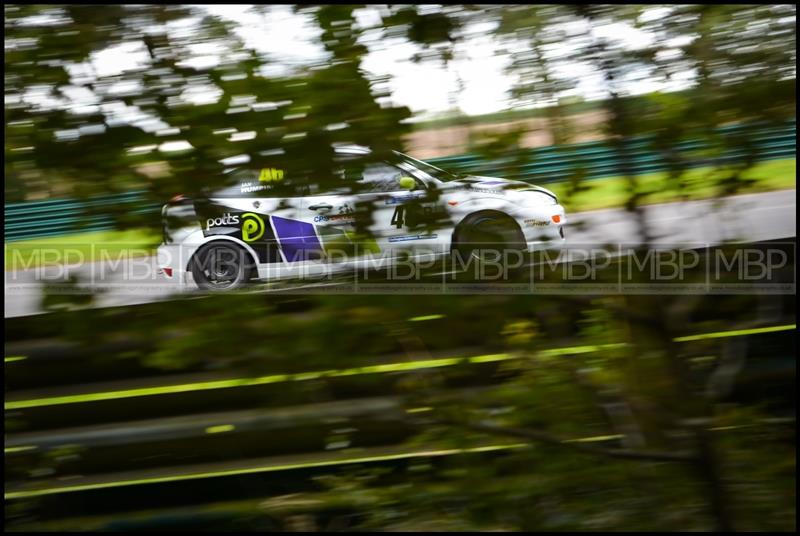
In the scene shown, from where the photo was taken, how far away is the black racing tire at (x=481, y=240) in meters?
2.10

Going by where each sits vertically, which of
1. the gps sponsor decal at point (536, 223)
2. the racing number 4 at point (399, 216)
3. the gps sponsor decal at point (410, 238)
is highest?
the racing number 4 at point (399, 216)

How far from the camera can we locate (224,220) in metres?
2.16

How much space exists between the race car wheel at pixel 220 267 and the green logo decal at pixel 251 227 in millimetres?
46

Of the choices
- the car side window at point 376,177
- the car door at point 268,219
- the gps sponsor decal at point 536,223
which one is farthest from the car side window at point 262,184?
the gps sponsor decal at point 536,223

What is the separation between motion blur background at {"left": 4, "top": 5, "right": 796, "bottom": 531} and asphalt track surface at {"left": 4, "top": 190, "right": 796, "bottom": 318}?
0.07 ft

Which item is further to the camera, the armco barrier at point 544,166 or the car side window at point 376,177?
the armco barrier at point 544,166

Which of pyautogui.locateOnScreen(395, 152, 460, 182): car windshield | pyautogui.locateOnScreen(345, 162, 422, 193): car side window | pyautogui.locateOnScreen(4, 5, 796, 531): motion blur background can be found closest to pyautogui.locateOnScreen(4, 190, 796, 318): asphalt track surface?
pyautogui.locateOnScreen(4, 5, 796, 531): motion blur background

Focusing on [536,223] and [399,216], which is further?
[536,223]

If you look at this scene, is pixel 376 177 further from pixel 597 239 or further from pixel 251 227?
pixel 597 239

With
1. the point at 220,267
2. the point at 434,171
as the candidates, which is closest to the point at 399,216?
the point at 434,171

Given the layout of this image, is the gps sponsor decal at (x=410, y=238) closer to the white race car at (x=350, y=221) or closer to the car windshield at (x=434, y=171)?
the white race car at (x=350, y=221)

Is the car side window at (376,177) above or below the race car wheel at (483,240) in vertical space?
above

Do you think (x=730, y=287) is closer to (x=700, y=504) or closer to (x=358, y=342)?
(x=700, y=504)

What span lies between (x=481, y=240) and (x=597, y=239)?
0.40 m
